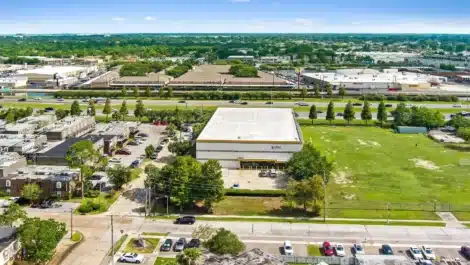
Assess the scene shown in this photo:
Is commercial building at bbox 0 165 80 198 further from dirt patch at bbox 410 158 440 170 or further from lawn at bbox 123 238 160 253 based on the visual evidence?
dirt patch at bbox 410 158 440 170

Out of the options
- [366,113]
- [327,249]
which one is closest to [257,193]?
[327,249]

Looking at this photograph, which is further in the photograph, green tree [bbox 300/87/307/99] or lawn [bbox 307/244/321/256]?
green tree [bbox 300/87/307/99]

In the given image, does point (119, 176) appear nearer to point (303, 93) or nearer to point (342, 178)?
point (342, 178)

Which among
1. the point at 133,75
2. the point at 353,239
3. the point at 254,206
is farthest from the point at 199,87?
the point at 353,239

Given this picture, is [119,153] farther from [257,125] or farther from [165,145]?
[257,125]

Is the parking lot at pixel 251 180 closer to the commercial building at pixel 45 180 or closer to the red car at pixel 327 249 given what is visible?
the red car at pixel 327 249

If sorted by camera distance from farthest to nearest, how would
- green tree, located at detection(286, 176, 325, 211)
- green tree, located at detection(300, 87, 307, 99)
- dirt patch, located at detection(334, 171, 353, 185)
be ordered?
green tree, located at detection(300, 87, 307, 99), dirt patch, located at detection(334, 171, 353, 185), green tree, located at detection(286, 176, 325, 211)

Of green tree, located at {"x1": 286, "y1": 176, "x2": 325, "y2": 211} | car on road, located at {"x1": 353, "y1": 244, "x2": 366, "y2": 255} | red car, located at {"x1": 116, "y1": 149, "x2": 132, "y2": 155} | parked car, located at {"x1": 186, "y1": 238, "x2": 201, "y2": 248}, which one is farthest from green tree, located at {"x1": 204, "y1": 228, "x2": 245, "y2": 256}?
red car, located at {"x1": 116, "y1": 149, "x2": 132, "y2": 155}
